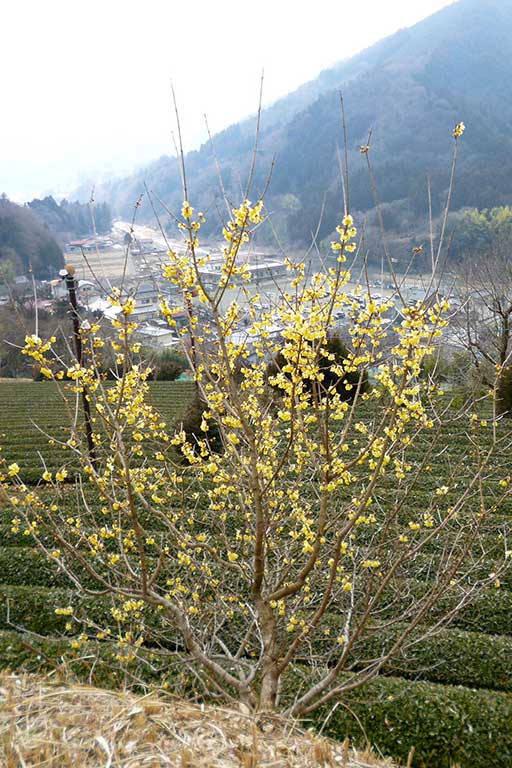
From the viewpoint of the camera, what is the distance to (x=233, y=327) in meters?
3.53

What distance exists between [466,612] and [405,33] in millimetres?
145076

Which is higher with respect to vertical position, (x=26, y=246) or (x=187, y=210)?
(x=26, y=246)

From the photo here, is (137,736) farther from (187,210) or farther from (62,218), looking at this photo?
(62,218)

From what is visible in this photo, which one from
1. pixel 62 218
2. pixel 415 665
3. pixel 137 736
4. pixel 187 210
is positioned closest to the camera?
pixel 137 736

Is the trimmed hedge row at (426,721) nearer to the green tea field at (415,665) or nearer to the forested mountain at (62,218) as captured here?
the green tea field at (415,665)

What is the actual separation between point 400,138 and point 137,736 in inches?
3089

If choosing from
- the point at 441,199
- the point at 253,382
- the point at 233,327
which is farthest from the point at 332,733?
the point at 441,199

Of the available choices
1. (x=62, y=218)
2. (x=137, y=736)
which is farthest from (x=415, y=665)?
(x=62, y=218)

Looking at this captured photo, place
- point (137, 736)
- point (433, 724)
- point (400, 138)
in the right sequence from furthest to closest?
1. point (400, 138)
2. point (433, 724)
3. point (137, 736)

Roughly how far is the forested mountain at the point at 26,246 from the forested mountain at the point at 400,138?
11.7 meters

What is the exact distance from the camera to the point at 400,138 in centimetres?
6850

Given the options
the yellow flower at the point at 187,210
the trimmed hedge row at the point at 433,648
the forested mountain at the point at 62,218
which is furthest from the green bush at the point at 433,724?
the forested mountain at the point at 62,218

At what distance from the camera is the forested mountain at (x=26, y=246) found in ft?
168

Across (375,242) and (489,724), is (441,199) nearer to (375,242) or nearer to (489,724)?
(375,242)
